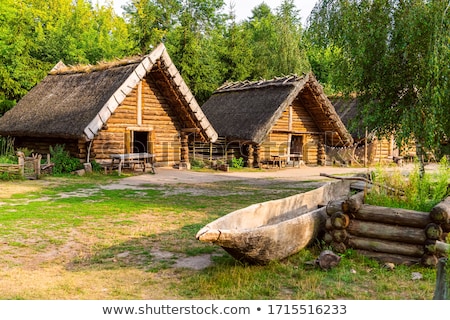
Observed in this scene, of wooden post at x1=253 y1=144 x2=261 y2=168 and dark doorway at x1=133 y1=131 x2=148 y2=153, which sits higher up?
dark doorway at x1=133 y1=131 x2=148 y2=153

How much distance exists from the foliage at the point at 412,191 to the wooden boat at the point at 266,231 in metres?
0.93

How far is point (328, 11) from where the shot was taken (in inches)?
451

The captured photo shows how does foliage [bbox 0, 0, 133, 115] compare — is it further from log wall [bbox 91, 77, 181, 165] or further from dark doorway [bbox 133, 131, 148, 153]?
log wall [bbox 91, 77, 181, 165]

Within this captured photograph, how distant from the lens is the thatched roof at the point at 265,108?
69.3ft

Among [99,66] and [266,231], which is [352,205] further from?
[99,66]

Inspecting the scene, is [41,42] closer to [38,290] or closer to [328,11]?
[328,11]

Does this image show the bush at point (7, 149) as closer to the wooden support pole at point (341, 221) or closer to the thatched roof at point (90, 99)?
the thatched roof at point (90, 99)

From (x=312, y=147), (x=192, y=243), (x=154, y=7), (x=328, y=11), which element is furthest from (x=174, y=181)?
(x=154, y=7)

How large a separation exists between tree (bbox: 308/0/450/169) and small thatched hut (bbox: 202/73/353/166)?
9336 millimetres

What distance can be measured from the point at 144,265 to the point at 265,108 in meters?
16.8

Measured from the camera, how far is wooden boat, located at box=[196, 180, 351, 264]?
197 inches

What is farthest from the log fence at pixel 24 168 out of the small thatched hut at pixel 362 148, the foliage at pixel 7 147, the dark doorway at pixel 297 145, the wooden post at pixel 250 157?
the small thatched hut at pixel 362 148

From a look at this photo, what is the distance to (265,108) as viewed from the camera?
21.9 meters

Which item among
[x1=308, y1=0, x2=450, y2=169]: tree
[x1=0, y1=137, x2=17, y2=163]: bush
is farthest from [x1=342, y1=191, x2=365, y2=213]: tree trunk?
[x1=0, y1=137, x2=17, y2=163]: bush
